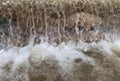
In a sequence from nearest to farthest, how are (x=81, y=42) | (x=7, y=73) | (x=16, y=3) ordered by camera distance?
(x=7, y=73), (x=16, y=3), (x=81, y=42)

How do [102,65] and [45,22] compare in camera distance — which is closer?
[102,65]

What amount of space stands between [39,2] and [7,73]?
1.64 meters

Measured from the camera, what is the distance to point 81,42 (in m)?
5.88

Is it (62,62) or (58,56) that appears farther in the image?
(58,56)

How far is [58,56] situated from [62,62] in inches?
9.6

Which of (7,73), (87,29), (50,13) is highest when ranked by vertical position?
(50,13)

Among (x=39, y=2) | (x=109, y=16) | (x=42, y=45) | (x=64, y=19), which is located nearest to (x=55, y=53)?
(x=42, y=45)

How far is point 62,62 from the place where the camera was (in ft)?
17.4

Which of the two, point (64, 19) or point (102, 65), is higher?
point (64, 19)

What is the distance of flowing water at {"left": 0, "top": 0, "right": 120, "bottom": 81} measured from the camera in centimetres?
489

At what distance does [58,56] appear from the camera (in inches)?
217

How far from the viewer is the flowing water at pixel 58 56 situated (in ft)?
16.0

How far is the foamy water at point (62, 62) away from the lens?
15.9ft

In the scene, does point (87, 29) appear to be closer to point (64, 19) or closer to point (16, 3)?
point (64, 19)
